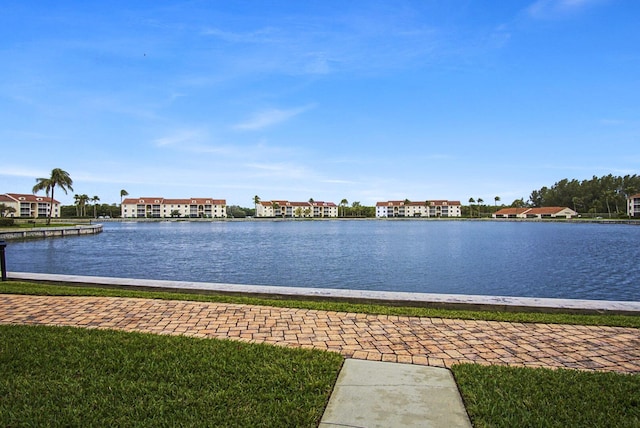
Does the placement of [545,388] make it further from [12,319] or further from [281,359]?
[12,319]

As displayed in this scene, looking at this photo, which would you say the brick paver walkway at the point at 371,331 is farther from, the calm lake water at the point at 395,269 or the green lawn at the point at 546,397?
the calm lake water at the point at 395,269

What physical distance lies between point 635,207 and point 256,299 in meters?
120

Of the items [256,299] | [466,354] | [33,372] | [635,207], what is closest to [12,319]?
[33,372]

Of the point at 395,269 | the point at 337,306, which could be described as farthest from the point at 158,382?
the point at 395,269

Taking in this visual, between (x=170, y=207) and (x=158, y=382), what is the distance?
139 meters

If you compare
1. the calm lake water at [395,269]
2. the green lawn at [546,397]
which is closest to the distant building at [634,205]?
the calm lake water at [395,269]

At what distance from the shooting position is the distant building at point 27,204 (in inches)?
3848

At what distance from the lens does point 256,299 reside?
7.74 m

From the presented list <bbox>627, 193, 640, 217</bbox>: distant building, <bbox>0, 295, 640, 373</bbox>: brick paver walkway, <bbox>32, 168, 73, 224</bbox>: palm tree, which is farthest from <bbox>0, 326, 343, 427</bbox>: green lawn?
<bbox>627, 193, 640, 217</bbox>: distant building

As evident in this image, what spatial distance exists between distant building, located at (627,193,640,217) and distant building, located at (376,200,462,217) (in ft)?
173

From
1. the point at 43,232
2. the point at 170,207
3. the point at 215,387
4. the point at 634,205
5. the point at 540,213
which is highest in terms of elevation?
the point at 170,207

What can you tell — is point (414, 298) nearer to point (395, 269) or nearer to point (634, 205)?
point (395, 269)

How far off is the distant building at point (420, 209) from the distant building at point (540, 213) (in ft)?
55.7

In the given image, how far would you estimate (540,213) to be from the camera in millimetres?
117312
